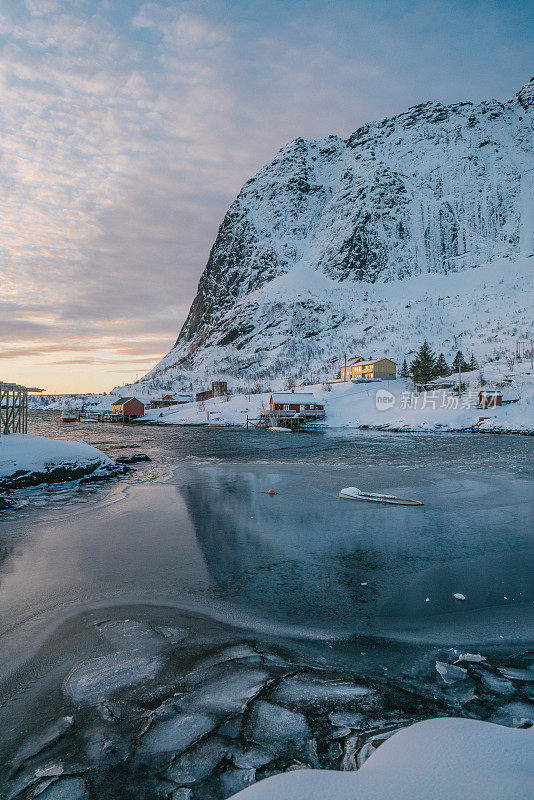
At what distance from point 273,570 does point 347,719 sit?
473cm

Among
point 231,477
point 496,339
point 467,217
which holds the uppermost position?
point 467,217

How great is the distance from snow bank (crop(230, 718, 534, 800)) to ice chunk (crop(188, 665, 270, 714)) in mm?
1820

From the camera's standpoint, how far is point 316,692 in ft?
15.3

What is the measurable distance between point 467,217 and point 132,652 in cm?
17694

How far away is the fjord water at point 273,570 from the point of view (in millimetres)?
6012

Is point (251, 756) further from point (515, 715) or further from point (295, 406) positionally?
point (295, 406)

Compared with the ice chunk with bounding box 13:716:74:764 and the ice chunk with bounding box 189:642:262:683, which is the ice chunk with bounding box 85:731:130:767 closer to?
the ice chunk with bounding box 13:716:74:764

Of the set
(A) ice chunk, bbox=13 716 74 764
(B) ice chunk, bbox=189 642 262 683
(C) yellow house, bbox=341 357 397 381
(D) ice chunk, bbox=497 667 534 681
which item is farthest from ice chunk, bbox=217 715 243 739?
(C) yellow house, bbox=341 357 397 381

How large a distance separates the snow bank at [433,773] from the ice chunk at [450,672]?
1781mm

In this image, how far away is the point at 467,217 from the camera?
151125mm

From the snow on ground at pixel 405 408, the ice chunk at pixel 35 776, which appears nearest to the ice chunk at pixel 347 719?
the ice chunk at pixel 35 776

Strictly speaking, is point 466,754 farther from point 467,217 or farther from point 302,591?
point 467,217

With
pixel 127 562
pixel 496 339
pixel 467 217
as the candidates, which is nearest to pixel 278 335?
pixel 496 339

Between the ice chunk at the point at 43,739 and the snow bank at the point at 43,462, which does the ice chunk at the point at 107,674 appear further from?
the snow bank at the point at 43,462
